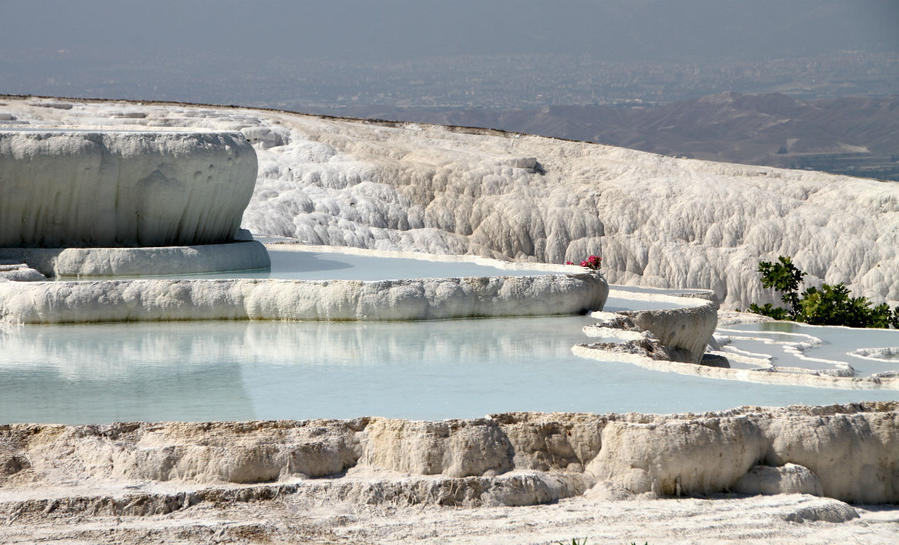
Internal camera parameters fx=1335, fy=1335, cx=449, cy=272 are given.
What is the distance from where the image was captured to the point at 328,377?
31.8ft

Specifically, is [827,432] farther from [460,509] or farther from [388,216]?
[388,216]

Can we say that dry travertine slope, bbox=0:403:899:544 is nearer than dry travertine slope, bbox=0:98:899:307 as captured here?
Yes

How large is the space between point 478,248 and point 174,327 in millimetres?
27877

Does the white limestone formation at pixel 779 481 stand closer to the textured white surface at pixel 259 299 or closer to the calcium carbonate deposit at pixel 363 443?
the calcium carbonate deposit at pixel 363 443

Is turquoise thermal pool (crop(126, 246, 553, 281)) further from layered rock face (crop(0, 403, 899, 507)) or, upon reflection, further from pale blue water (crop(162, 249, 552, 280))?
layered rock face (crop(0, 403, 899, 507))

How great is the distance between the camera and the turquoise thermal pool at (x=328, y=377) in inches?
339

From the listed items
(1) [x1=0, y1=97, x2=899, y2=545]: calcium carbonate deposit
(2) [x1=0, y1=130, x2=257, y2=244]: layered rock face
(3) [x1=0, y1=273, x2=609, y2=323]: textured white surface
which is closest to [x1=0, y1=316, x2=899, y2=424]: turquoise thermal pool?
(3) [x1=0, y1=273, x2=609, y2=323]: textured white surface

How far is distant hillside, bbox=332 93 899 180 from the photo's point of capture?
138 metres

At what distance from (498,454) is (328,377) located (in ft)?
7.22

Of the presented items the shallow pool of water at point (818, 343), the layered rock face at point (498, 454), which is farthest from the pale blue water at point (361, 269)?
the layered rock face at point (498, 454)

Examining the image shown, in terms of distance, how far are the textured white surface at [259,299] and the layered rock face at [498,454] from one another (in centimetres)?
454

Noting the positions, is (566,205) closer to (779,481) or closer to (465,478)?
(779,481)

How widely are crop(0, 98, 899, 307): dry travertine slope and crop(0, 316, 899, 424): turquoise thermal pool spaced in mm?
24769

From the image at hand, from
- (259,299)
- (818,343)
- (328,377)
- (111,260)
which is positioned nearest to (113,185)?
(111,260)
